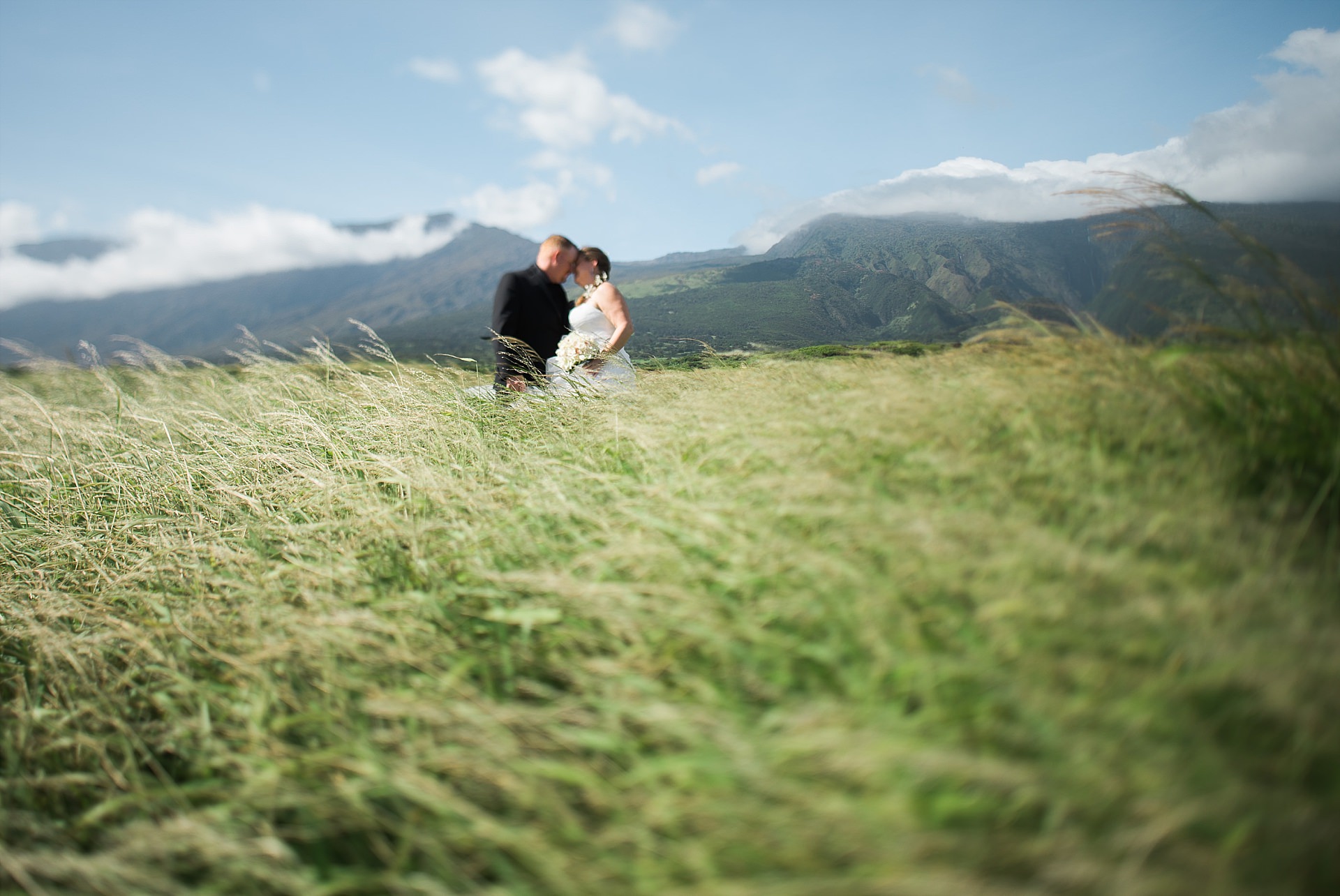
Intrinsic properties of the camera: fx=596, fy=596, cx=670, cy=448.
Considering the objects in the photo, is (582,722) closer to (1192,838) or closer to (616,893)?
(616,893)

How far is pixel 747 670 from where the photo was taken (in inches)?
65.7

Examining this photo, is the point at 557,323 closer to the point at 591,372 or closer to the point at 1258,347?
the point at 591,372

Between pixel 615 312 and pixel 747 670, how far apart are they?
21.4ft

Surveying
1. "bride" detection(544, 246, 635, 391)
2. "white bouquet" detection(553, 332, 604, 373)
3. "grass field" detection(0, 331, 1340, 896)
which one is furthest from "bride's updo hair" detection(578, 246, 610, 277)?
"grass field" detection(0, 331, 1340, 896)

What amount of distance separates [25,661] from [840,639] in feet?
13.1

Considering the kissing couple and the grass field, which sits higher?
the kissing couple

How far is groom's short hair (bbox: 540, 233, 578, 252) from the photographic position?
7137 millimetres

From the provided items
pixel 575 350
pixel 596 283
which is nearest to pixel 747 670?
pixel 575 350

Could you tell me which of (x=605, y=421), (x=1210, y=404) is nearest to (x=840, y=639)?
(x=1210, y=404)

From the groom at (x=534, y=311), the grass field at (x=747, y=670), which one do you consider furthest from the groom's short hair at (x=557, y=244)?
the grass field at (x=747, y=670)

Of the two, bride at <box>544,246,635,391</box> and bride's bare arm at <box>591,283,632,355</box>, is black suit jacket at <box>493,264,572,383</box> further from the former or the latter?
bride's bare arm at <box>591,283,632,355</box>

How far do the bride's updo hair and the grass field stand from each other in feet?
17.1

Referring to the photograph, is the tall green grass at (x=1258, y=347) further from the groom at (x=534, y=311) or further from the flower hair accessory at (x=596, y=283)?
the flower hair accessory at (x=596, y=283)

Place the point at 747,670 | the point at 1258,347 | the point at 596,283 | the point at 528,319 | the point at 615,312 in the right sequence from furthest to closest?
the point at 596,283 → the point at 615,312 → the point at 528,319 → the point at 1258,347 → the point at 747,670
